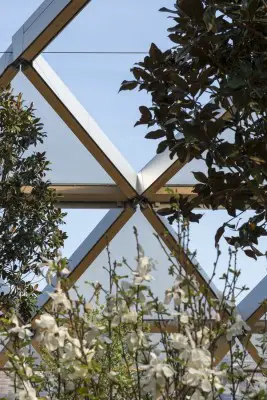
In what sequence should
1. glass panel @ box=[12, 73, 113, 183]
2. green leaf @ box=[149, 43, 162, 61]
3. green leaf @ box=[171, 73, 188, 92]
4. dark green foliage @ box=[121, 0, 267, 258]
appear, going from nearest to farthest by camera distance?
dark green foliage @ box=[121, 0, 267, 258] < green leaf @ box=[171, 73, 188, 92] < green leaf @ box=[149, 43, 162, 61] < glass panel @ box=[12, 73, 113, 183]

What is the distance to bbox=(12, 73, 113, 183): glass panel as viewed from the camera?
8.48m

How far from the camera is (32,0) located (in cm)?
793

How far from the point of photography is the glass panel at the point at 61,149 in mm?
8484

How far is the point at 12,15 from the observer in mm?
8094

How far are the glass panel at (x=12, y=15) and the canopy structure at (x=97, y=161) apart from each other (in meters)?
0.13

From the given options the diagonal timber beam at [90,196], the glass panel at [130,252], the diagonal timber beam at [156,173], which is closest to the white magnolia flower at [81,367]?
the diagonal timber beam at [156,173]

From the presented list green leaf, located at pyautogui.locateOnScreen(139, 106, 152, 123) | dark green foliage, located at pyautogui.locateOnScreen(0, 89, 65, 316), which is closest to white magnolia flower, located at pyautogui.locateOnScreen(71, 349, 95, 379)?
green leaf, located at pyautogui.locateOnScreen(139, 106, 152, 123)

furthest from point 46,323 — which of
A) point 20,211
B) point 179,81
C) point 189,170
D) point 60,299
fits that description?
point 189,170

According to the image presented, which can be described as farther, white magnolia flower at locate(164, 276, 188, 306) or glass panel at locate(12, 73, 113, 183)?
glass panel at locate(12, 73, 113, 183)

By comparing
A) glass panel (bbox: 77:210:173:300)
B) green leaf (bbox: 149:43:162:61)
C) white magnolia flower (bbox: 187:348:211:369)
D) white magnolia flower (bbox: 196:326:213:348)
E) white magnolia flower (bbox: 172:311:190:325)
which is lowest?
white magnolia flower (bbox: 187:348:211:369)

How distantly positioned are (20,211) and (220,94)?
3.37 metres

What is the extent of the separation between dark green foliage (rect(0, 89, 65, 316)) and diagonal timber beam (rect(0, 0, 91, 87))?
5.09ft

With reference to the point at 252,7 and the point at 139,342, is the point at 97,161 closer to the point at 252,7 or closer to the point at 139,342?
the point at 252,7

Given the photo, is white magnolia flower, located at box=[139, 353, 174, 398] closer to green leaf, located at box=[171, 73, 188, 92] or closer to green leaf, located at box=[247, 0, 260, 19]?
green leaf, located at box=[171, 73, 188, 92]
